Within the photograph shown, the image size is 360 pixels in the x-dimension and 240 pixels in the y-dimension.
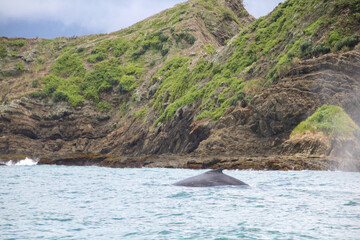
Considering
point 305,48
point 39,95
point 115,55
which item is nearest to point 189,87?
point 305,48

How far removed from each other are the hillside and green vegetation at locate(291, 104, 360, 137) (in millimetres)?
1238

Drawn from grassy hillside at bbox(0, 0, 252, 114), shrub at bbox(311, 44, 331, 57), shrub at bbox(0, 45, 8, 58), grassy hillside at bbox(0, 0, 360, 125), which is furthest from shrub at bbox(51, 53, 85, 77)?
shrub at bbox(311, 44, 331, 57)

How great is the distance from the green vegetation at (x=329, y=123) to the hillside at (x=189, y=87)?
124 centimetres

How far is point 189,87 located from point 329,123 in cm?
3583

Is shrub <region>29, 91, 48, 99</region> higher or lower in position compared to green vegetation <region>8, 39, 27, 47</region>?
lower

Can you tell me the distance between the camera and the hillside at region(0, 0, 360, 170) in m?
45.7

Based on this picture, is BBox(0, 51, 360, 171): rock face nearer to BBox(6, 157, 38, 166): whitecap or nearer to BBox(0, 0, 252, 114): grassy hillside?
BBox(6, 157, 38, 166): whitecap

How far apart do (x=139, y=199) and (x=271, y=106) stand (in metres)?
34.7

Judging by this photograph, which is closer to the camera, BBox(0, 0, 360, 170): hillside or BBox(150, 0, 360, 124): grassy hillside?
BBox(0, 0, 360, 170): hillside

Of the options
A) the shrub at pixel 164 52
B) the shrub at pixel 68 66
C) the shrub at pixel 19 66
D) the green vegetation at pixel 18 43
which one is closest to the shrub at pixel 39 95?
the shrub at pixel 68 66

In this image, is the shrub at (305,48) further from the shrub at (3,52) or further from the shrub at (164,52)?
the shrub at (3,52)

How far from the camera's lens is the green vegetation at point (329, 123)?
38.1m

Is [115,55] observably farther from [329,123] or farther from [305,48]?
[329,123]

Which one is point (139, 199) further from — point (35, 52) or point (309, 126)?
point (35, 52)
